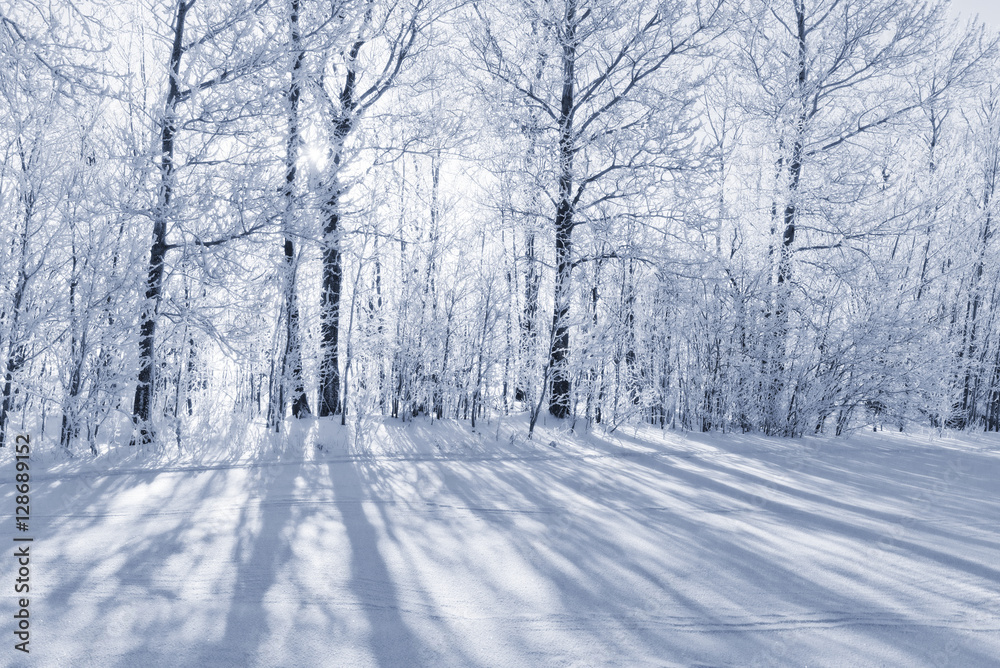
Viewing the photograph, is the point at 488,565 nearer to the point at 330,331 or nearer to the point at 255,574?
the point at 255,574

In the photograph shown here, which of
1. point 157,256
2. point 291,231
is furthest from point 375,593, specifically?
point 157,256

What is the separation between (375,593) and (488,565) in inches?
22.1

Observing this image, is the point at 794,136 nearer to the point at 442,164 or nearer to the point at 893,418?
the point at 893,418

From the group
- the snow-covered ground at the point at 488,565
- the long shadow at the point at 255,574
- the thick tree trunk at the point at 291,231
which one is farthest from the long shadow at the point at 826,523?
the thick tree trunk at the point at 291,231

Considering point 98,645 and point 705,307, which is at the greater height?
point 705,307

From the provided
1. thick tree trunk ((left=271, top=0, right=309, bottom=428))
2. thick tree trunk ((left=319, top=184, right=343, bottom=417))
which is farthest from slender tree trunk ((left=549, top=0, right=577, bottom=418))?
thick tree trunk ((left=271, top=0, right=309, bottom=428))

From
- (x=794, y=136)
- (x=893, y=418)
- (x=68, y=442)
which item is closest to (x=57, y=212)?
(x=68, y=442)

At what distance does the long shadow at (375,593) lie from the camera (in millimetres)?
2039

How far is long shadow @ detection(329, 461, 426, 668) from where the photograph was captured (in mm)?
2039

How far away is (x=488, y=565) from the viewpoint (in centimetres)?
283

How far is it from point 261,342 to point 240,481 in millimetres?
2900

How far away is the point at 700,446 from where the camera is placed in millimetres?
6746

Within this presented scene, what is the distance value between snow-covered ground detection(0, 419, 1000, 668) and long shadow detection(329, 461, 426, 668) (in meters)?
0.01

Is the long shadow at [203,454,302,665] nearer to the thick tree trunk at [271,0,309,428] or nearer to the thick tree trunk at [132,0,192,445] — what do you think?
the thick tree trunk at [132,0,192,445]
